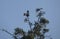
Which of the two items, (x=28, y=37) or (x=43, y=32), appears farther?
(x=43, y=32)

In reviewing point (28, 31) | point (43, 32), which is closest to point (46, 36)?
point (43, 32)

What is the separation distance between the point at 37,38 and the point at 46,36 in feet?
0.55

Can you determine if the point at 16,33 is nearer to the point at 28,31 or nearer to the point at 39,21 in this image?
the point at 28,31

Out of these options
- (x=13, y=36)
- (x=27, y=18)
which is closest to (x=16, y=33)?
(x=13, y=36)

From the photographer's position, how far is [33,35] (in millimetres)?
2871

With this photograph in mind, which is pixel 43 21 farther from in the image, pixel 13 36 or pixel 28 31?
pixel 13 36

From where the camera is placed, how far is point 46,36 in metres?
3.06

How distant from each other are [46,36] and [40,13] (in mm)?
307

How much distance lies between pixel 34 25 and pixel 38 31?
0.32ft

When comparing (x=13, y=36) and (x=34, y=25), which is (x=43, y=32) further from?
(x=13, y=36)

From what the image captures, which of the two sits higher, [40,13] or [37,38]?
[40,13]

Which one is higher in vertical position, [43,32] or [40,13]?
[40,13]

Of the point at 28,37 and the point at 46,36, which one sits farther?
the point at 46,36

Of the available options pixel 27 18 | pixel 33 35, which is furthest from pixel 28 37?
pixel 27 18
